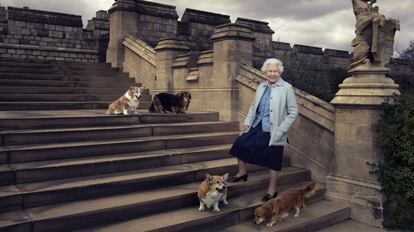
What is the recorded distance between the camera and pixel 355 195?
5762 millimetres

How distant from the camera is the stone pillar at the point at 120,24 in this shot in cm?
1285

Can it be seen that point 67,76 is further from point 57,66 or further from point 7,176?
point 7,176

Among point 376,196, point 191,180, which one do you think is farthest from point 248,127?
point 376,196

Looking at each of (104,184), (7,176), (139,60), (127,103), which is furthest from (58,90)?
(104,184)

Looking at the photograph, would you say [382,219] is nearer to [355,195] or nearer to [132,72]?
[355,195]

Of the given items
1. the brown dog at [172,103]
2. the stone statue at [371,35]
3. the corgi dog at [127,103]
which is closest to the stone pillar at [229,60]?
the brown dog at [172,103]

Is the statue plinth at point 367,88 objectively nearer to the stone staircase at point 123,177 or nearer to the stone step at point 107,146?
the stone staircase at point 123,177

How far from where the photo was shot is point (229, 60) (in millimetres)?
8117

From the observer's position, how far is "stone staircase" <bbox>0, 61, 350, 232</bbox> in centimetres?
423

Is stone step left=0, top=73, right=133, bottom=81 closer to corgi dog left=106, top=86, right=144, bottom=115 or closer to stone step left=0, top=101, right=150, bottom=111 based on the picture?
stone step left=0, top=101, right=150, bottom=111

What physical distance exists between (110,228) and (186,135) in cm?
322

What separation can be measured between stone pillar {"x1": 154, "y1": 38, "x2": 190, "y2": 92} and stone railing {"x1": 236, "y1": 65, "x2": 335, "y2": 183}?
179 inches

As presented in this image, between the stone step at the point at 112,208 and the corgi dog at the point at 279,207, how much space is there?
2.42ft

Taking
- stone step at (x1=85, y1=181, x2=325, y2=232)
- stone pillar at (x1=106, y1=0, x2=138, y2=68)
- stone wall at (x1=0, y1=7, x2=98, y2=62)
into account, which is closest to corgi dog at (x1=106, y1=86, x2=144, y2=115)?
stone step at (x1=85, y1=181, x2=325, y2=232)
